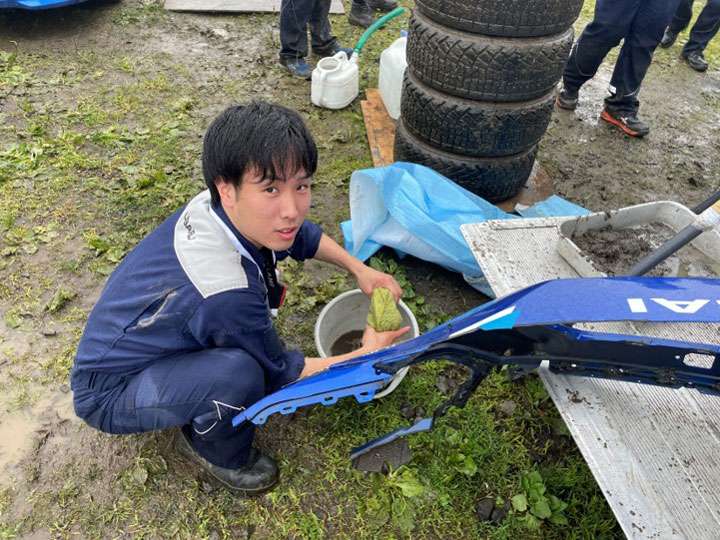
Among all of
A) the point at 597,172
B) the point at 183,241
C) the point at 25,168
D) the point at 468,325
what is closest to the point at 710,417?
the point at 468,325

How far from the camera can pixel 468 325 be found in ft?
4.03

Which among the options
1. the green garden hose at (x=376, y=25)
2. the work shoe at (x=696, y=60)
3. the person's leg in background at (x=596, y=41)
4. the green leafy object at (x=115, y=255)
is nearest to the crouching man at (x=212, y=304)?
the green leafy object at (x=115, y=255)

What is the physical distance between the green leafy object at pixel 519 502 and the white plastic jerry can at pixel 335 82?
3016 mm

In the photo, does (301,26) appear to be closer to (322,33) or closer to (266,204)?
(322,33)

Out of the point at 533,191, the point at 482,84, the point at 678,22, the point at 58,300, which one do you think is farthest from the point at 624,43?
the point at 58,300

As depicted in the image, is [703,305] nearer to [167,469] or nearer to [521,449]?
[521,449]

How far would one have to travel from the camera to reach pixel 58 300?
93.7 inches

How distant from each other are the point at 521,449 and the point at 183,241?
147 cm

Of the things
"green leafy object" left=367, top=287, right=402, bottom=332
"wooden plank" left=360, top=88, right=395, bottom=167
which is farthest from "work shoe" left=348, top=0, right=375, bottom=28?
"green leafy object" left=367, top=287, right=402, bottom=332

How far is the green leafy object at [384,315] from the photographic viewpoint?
1.80m

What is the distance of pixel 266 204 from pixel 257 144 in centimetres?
17

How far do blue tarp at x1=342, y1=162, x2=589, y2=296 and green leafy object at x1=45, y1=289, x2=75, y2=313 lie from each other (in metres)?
1.41

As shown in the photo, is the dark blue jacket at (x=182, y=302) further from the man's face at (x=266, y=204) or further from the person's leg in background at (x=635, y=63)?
the person's leg in background at (x=635, y=63)

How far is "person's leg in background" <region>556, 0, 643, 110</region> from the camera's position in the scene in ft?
11.2
